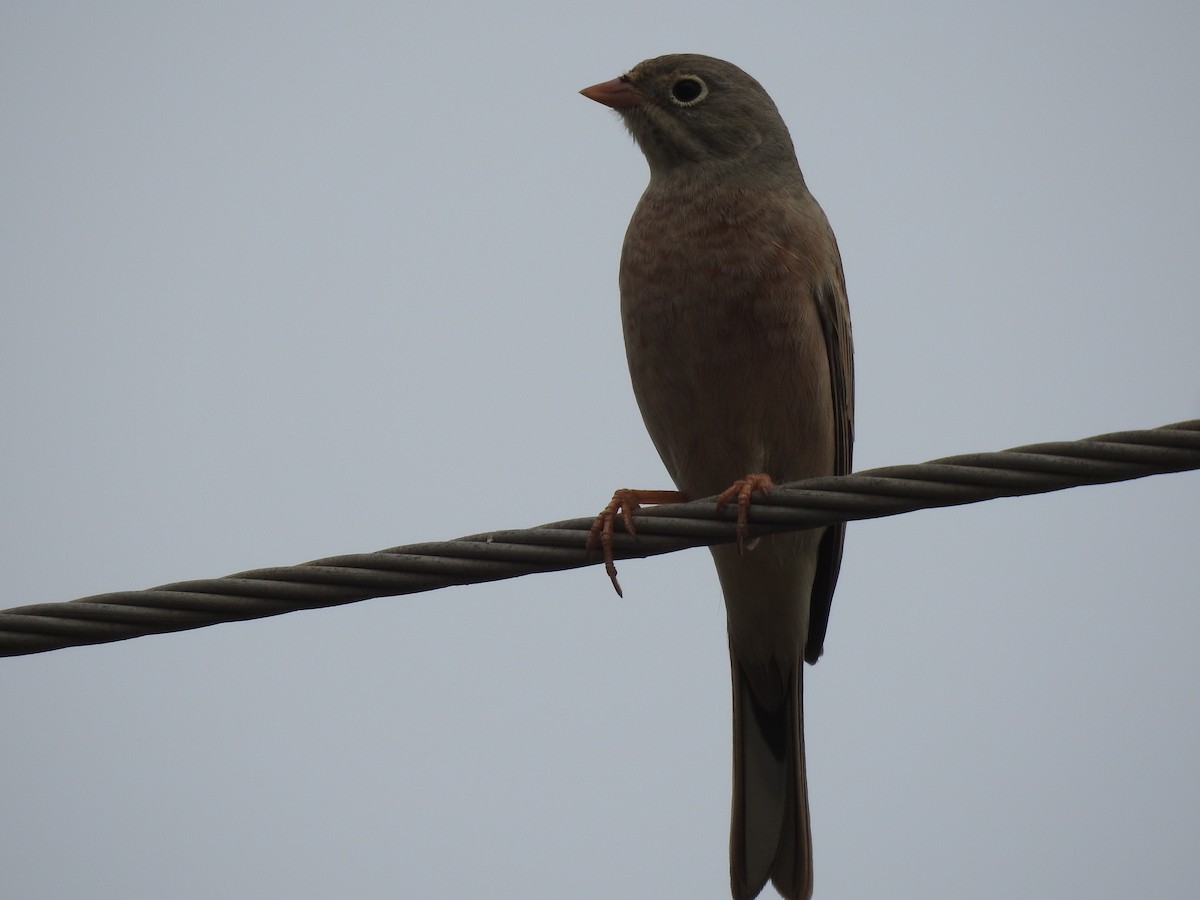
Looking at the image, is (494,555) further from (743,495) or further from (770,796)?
(770,796)

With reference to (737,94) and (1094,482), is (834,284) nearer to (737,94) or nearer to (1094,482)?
(737,94)

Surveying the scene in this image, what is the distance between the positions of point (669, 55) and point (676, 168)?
0.65 m

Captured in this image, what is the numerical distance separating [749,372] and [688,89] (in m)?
1.61

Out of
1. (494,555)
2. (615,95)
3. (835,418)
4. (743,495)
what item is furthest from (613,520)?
(615,95)

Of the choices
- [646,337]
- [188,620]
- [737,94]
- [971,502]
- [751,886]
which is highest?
[737,94]

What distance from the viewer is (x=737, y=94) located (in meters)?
5.73

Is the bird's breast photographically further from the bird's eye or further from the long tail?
the long tail

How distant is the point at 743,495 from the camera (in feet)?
12.7

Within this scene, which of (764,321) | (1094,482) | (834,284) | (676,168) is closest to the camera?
(1094,482)

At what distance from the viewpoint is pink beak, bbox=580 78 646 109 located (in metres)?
5.74

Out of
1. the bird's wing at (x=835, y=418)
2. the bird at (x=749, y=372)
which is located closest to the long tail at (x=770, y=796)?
the bird at (x=749, y=372)

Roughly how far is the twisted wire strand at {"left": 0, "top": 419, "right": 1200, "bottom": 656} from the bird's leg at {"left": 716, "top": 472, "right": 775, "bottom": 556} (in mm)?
150

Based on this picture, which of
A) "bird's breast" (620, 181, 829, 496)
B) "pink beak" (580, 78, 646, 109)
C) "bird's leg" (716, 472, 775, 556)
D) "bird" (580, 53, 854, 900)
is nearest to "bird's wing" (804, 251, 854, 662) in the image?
"bird" (580, 53, 854, 900)

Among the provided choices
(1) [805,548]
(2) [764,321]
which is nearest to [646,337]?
(2) [764,321]
